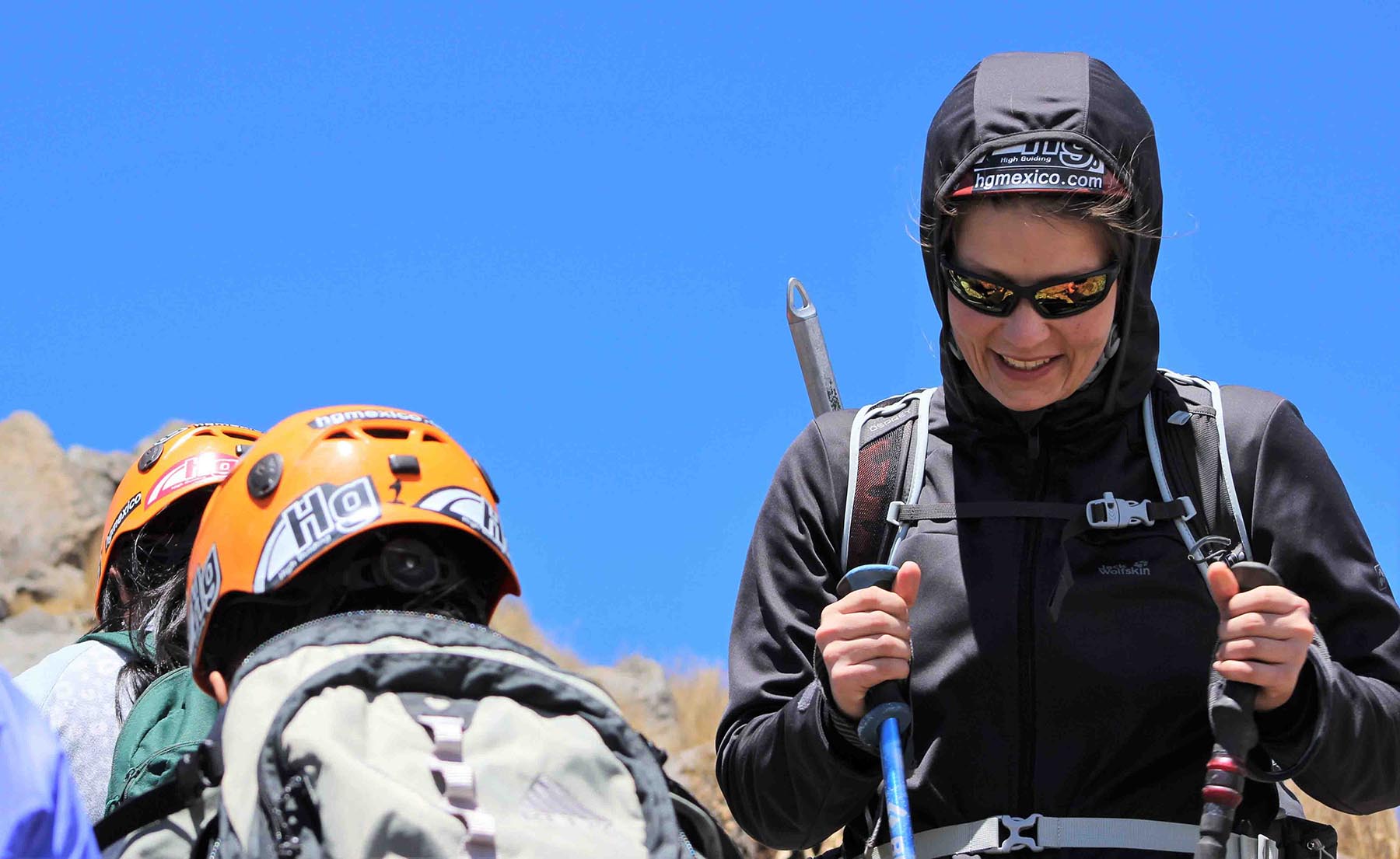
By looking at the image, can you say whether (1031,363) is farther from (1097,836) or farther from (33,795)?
(33,795)

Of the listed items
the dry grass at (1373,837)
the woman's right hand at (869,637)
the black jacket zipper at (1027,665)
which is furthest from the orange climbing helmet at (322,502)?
the dry grass at (1373,837)

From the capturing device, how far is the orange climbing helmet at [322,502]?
3791 millimetres

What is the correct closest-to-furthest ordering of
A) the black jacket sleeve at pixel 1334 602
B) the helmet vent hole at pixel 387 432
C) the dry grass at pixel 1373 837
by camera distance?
the black jacket sleeve at pixel 1334 602
the helmet vent hole at pixel 387 432
the dry grass at pixel 1373 837

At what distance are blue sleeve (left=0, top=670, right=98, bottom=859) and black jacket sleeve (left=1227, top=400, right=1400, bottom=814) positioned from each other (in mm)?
2297

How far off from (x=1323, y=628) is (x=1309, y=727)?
14.1 inches

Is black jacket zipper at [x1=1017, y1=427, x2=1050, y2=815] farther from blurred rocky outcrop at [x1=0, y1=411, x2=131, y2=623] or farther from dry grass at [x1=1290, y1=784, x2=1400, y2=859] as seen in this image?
blurred rocky outcrop at [x1=0, y1=411, x2=131, y2=623]

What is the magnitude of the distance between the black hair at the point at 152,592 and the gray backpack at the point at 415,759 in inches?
90.0

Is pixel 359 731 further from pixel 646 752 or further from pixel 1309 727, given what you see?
pixel 1309 727

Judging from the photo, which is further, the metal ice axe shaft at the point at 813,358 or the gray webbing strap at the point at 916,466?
the metal ice axe shaft at the point at 813,358

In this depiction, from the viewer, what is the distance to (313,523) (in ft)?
12.4

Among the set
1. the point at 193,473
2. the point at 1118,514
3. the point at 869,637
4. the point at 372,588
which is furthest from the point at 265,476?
the point at 193,473

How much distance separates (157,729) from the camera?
17.1 ft

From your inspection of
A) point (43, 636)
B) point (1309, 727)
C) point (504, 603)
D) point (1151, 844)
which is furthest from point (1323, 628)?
point (504, 603)

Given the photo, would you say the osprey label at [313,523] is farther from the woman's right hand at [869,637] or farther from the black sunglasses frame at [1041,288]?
the black sunglasses frame at [1041,288]
